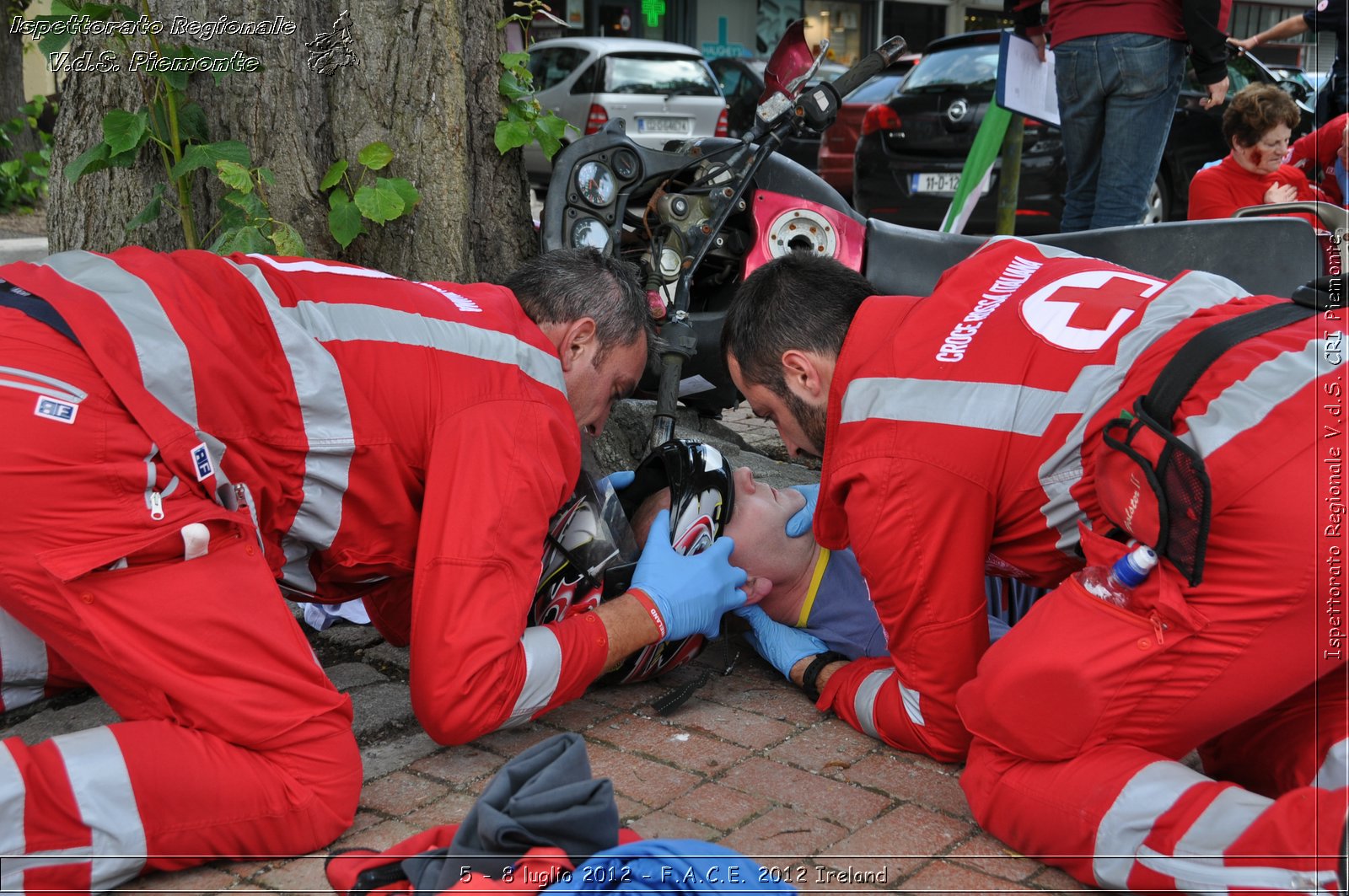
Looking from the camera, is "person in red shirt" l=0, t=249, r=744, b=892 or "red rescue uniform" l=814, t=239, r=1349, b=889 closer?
"red rescue uniform" l=814, t=239, r=1349, b=889

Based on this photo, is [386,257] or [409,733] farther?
[386,257]

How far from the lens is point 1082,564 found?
255 centimetres

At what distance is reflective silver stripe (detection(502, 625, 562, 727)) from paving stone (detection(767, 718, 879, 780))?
0.50 meters

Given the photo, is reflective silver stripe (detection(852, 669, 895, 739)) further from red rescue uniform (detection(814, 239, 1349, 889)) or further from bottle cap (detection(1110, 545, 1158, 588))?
bottle cap (detection(1110, 545, 1158, 588))

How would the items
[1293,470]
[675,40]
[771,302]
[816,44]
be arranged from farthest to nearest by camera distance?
1. [675,40]
2. [816,44]
3. [771,302]
4. [1293,470]

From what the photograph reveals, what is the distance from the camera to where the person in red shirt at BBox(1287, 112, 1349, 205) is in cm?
634

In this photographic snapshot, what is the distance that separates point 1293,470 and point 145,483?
6.44 feet

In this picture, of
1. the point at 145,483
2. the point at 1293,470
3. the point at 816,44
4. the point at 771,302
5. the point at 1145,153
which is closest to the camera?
the point at 1293,470

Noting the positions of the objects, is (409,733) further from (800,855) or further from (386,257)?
(386,257)

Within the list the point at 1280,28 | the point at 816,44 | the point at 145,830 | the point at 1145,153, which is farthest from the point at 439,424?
the point at 1280,28

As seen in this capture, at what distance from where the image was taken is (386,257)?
146 inches

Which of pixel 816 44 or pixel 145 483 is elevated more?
pixel 816 44

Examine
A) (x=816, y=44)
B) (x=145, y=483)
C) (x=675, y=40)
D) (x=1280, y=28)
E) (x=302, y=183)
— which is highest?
(x=675, y=40)

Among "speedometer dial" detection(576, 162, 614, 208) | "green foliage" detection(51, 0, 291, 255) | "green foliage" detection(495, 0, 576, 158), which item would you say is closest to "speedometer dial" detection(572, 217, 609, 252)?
"speedometer dial" detection(576, 162, 614, 208)
